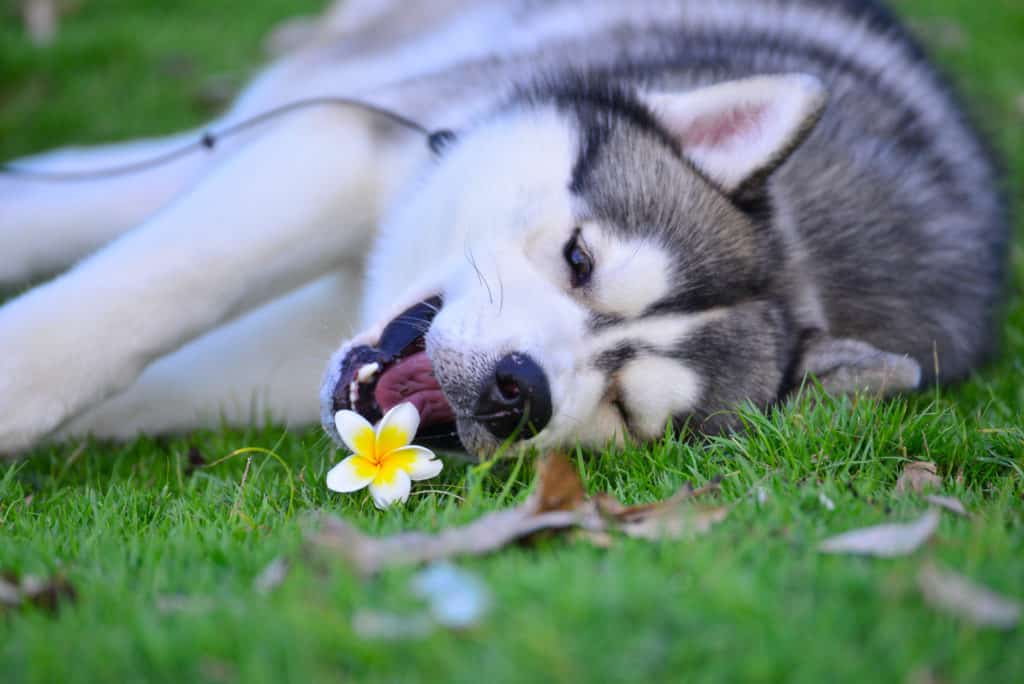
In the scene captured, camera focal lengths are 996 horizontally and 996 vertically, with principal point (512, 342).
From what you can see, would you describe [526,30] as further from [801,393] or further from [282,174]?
[801,393]

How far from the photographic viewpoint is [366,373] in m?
2.24

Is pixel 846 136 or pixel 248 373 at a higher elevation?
pixel 846 136

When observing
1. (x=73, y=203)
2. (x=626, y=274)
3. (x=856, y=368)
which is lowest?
(x=856, y=368)

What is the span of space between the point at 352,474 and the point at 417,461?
137 millimetres

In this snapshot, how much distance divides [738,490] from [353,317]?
145 centimetres

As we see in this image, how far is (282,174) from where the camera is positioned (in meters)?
2.81

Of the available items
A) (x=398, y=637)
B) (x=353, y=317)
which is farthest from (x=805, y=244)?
(x=398, y=637)

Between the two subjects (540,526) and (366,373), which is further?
(366,373)

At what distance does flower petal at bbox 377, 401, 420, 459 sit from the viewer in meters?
2.09

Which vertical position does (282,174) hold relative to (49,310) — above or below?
above

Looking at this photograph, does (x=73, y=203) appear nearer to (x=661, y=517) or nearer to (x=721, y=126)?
(x=721, y=126)

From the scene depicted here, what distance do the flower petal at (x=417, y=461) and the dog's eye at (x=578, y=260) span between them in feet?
1.67

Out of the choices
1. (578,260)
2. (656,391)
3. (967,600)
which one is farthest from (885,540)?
(578,260)

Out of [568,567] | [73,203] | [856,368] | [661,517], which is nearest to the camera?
[568,567]
